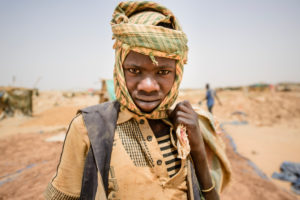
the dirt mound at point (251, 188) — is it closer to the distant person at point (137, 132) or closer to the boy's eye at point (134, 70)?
the distant person at point (137, 132)

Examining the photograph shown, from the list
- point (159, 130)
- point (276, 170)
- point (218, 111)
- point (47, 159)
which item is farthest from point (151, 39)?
point (218, 111)

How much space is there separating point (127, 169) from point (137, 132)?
0.79 feet

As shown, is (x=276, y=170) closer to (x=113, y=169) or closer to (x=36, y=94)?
(x=113, y=169)

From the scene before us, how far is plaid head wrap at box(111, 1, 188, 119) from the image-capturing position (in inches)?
37.6

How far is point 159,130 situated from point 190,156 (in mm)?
305

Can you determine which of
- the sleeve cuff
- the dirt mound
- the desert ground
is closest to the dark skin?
the desert ground

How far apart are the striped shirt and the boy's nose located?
376 millimetres

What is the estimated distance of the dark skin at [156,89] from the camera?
97 cm

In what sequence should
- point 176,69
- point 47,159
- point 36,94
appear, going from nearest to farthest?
point 176,69 → point 47,159 → point 36,94

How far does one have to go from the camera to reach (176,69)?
1093 millimetres

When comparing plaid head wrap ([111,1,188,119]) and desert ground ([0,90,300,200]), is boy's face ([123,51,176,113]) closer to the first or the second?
plaid head wrap ([111,1,188,119])

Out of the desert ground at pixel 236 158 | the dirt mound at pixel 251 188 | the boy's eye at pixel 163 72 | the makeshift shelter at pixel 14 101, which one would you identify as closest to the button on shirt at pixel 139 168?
the boy's eye at pixel 163 72

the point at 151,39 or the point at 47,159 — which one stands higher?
the point at 151,39

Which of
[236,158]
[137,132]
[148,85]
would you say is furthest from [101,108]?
[236,158]
